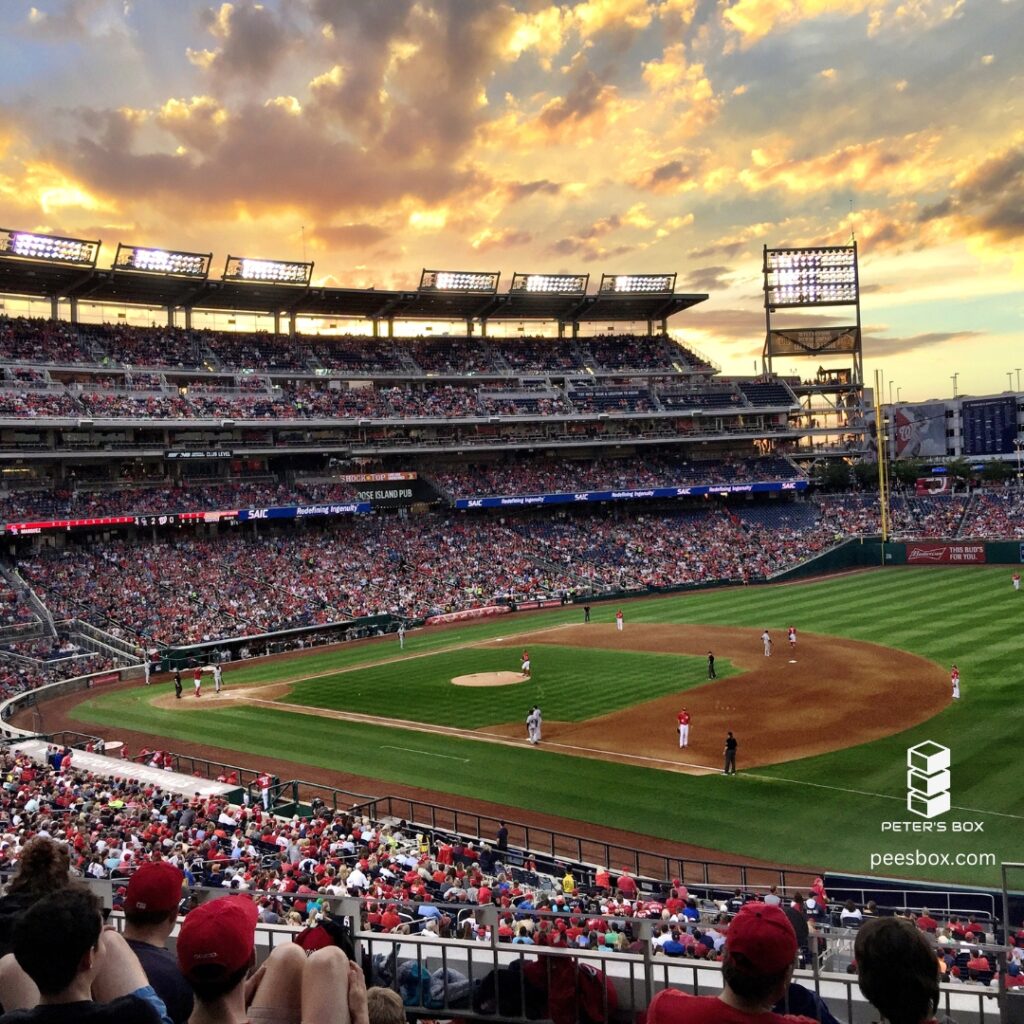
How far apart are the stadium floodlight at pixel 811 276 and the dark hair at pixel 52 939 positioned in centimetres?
8660

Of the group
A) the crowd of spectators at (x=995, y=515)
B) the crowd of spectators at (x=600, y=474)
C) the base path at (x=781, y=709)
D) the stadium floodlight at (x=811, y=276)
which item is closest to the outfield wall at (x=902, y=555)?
the crowd of spectators at (x=995, y=515)

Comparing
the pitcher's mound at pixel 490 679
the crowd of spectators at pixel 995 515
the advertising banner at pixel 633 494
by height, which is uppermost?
the advertising banner at pixel 633 494

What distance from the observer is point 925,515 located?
72.4 meters

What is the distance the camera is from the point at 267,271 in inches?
2650

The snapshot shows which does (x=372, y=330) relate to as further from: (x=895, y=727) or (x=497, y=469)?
(x=895, y=727)

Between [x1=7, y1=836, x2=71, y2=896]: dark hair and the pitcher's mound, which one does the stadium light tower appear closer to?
the pitcher's mound

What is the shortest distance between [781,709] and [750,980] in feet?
92.2

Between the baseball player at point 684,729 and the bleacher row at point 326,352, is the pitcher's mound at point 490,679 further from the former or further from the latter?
the bleacher row at point 326,352

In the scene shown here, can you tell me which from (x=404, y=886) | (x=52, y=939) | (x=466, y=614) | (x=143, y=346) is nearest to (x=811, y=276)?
(x=466, y=614)

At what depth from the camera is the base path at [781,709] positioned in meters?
26.3

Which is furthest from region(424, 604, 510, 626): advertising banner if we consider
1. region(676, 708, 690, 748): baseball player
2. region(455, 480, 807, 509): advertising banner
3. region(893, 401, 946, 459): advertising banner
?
region(893, 401, 946, 459): advertising banner

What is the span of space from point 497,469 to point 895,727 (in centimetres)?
5029

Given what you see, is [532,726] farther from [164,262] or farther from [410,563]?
[164,262]

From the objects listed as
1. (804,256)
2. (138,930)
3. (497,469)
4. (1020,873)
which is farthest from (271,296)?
(138,930)
